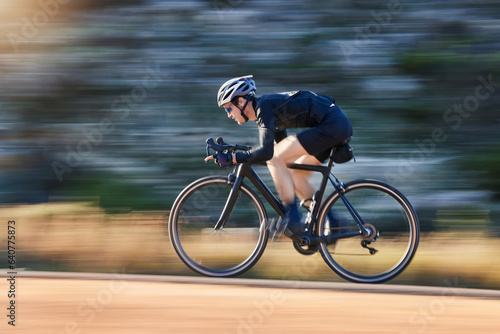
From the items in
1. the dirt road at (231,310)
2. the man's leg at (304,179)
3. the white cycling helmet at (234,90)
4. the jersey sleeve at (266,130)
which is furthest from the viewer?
the man's leg at (304,179)

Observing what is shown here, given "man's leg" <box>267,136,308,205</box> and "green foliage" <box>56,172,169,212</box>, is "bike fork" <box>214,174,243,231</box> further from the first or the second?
"green foliage" <box>56,172,169,212</box>

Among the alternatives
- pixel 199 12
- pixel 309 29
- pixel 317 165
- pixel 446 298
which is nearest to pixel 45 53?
pixel 199 12

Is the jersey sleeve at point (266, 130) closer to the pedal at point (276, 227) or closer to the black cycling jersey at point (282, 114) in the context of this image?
the black cycling jersey at point (282, 114)

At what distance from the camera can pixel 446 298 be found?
15.5ft

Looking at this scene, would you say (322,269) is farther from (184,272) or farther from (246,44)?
(246,44)

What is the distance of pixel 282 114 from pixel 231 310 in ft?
5.40

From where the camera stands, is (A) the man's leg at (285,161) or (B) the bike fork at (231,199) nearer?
(A) the man's leg at (285,161)

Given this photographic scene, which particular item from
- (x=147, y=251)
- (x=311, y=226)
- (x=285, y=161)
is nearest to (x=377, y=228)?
(x=311, y=226)

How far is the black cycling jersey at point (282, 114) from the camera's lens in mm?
5113

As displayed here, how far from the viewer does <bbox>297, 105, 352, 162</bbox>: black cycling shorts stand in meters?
5.19

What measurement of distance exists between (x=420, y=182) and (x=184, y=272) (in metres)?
3.02

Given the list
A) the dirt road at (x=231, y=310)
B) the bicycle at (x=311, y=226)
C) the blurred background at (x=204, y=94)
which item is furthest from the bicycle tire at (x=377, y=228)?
the blurred background at (x=204, y=94)

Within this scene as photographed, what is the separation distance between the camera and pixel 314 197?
5.33 m

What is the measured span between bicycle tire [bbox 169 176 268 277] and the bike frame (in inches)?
1.8
